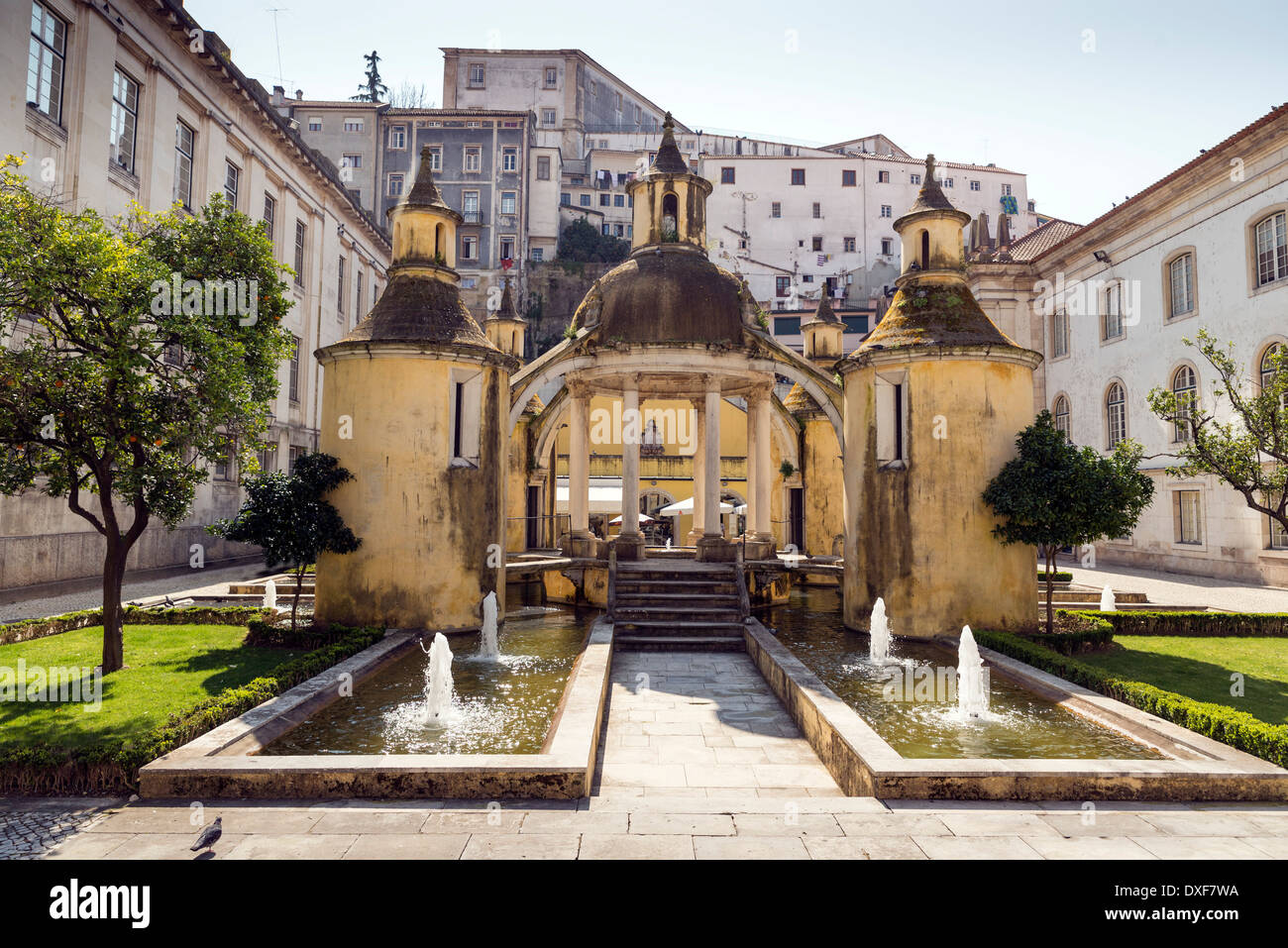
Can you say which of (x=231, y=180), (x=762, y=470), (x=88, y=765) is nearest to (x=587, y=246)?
(x=231, y=180)

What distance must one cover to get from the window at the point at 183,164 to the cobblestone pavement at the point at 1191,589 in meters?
31.1

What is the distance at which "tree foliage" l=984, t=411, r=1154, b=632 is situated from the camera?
42.9 ft

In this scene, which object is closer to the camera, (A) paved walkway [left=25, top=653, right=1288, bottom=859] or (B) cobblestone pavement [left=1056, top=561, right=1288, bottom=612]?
(A) paved walkway [left=25, top=653, right=1288, bottom=859]

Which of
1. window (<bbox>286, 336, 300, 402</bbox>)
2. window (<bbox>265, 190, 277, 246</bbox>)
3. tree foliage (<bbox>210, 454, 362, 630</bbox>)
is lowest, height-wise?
tree foliage (<bbox>210, 454, 362, 630</bbox>)

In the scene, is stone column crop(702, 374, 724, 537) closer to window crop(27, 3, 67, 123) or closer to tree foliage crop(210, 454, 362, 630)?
tree foliage crop(210, 454, 362, 630)

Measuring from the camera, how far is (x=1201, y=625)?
1502 centimetres

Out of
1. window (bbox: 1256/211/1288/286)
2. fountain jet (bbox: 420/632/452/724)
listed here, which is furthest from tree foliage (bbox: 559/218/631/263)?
fountain jet (bbox: 420/632/452/724)

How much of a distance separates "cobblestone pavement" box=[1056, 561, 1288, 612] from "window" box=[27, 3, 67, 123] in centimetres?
2977

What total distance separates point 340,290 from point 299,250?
4.65 metres

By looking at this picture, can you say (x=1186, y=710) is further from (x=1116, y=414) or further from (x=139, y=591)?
(x=1116, y=414)

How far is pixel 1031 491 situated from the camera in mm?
13406

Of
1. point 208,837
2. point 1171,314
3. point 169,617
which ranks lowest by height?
point 208,837

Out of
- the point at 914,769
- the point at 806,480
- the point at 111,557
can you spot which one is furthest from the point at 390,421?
the point at 806,480

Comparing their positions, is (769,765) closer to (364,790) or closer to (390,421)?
(364,790)
